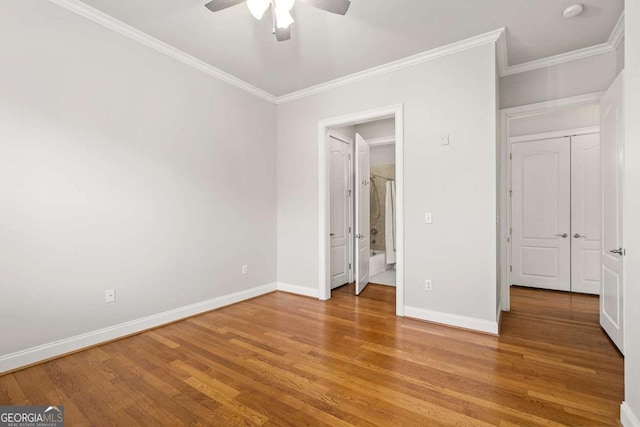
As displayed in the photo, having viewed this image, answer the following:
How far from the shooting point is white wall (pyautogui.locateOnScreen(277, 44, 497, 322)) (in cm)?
290

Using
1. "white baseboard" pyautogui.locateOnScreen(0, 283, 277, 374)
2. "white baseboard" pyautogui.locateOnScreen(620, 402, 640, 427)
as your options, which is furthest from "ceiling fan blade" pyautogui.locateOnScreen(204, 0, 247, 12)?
"white baseboard" pyautogui.locateOnScreen(620, 402, 640, 427)

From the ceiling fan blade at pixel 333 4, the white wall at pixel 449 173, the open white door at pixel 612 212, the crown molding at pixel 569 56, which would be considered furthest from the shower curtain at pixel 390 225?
the ceiling fan blade at pixel 333 4

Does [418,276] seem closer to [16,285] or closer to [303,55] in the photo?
[303,55]

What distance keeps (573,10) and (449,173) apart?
5.31ft

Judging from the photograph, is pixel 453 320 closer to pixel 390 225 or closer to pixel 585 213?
pixel 585 213

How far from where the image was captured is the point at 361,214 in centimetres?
441

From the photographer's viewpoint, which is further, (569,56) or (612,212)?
(569,56)

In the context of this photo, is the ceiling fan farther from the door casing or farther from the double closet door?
Answer: the double closet door

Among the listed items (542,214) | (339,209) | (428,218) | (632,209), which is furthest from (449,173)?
(542,214)

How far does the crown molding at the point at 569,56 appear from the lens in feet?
9.02

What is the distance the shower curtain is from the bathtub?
13cm

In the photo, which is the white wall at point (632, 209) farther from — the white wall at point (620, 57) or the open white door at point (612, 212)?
the white wall at point (620, 57)

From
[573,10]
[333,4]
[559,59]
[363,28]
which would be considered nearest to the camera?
[333,4]

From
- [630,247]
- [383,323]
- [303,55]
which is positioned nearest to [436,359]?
[383,323]
